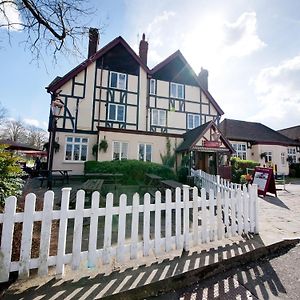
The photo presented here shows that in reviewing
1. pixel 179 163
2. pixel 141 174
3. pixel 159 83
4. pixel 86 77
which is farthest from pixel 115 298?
pixel 159 83

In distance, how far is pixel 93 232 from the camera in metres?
2.65

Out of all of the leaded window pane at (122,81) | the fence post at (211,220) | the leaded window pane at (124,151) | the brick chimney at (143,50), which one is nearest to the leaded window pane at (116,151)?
the leaded window pane at (124,151)

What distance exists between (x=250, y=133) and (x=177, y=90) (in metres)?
11.9

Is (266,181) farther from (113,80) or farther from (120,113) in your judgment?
(113,80)

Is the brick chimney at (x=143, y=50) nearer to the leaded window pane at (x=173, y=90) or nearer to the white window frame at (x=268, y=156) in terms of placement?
the leaded window pane at (x=173, y=90)

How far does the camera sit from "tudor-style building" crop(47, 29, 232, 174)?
50.3 feet

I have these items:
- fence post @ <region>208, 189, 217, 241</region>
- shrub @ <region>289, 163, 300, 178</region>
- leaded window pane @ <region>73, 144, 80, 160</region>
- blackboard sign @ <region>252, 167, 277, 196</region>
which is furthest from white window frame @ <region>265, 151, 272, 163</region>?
fence post @ <region>208, 189, 217, 241</region>

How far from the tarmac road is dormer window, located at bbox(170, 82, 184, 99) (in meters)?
17.8

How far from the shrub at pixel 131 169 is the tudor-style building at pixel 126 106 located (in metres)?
1.47

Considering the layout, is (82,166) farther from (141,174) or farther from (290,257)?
(290,257)

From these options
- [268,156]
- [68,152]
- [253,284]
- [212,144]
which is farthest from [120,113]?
[268,156]

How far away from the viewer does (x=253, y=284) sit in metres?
2.55

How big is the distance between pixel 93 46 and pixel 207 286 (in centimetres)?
2005

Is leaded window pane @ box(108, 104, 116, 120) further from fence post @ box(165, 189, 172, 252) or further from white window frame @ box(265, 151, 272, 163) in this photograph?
white window frame @ box(265, 151, 272, 163)
